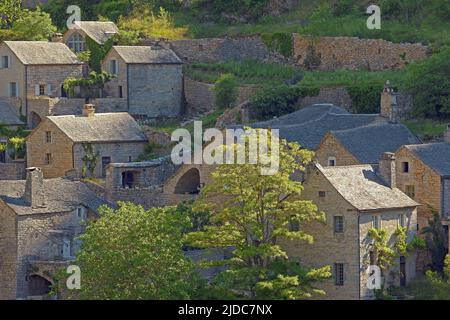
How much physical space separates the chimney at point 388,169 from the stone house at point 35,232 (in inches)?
431

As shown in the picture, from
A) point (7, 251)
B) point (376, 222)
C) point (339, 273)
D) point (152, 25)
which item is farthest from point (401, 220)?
point (152, 25)

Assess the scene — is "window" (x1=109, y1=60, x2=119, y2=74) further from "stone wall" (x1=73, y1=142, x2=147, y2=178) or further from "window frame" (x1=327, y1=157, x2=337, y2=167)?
"window frame" (x1=327, y1=157, x2=337, y2=167)

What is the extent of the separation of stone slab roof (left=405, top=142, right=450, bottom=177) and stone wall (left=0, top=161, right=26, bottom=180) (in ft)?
59.3

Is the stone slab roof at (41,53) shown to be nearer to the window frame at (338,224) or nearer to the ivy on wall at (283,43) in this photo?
the ivy on wall at (283,43)

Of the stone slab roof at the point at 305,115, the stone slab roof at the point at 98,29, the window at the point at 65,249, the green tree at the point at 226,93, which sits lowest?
the window at the point at 65,249

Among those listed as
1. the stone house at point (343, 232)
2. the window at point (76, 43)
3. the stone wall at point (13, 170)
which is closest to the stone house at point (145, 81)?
the window at point (76, 43)

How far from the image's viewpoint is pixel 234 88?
104 metres

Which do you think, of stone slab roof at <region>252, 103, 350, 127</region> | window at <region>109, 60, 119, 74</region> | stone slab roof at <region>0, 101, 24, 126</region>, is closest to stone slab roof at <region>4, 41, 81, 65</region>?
window at <region>109, 60, 119, 74</region>

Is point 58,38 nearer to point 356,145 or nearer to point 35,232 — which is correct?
point 35,232

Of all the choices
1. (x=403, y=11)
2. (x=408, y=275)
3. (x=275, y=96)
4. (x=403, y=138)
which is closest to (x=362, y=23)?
(x=403, y=11)

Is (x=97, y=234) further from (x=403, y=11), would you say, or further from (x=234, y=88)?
(x=403, y=11)

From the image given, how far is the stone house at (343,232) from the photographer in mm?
83312

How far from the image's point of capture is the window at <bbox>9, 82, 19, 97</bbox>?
104938 millimetres

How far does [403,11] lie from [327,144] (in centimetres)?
1965
